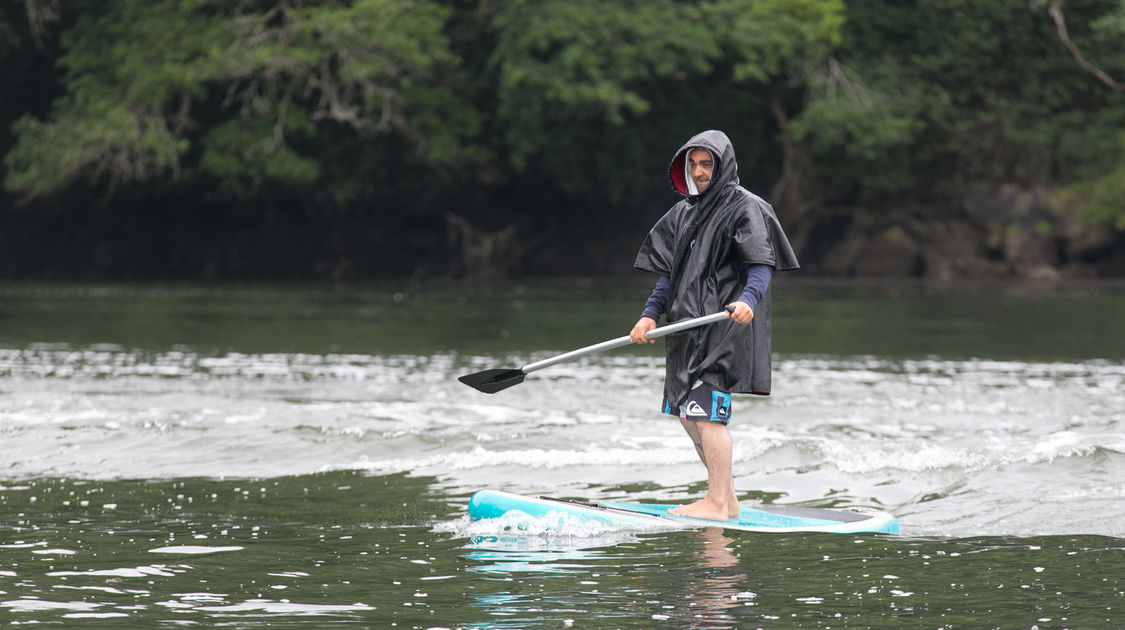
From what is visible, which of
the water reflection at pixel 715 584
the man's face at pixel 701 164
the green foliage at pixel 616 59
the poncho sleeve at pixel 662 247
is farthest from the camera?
the green foliage at pixel 616 59

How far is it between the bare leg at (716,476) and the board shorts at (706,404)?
0.06m

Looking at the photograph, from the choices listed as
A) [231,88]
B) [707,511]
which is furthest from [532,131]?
[707,511]

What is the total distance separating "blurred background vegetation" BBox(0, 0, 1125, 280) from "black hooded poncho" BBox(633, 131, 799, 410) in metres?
23.6

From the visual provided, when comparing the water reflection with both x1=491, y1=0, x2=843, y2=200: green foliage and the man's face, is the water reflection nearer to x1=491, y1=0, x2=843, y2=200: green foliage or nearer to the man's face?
the man's face

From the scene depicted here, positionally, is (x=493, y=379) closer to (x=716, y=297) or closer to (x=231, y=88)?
(x=716, y=297)

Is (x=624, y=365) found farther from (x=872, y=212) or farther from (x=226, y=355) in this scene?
(x=872, y=212)

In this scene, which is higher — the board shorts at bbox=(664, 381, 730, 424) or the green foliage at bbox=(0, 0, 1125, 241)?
the green foliage at bbox=(0, 0, 1125, 241)

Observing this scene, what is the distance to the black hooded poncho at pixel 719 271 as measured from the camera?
621cm

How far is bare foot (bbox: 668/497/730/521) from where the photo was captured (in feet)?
20.4

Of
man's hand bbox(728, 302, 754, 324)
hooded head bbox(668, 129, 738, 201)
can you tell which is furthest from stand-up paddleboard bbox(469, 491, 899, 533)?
hooded head bbox(668, 129, 738, 201)

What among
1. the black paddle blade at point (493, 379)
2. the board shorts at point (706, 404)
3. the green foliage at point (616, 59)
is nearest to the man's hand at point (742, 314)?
the board shorts at point (706, 404)

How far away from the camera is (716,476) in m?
6.33

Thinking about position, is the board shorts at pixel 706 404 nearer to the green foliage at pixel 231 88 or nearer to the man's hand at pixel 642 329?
the man's hand at pixel 642 329

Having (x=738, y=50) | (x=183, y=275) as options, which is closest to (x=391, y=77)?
(x=738, y=50)
